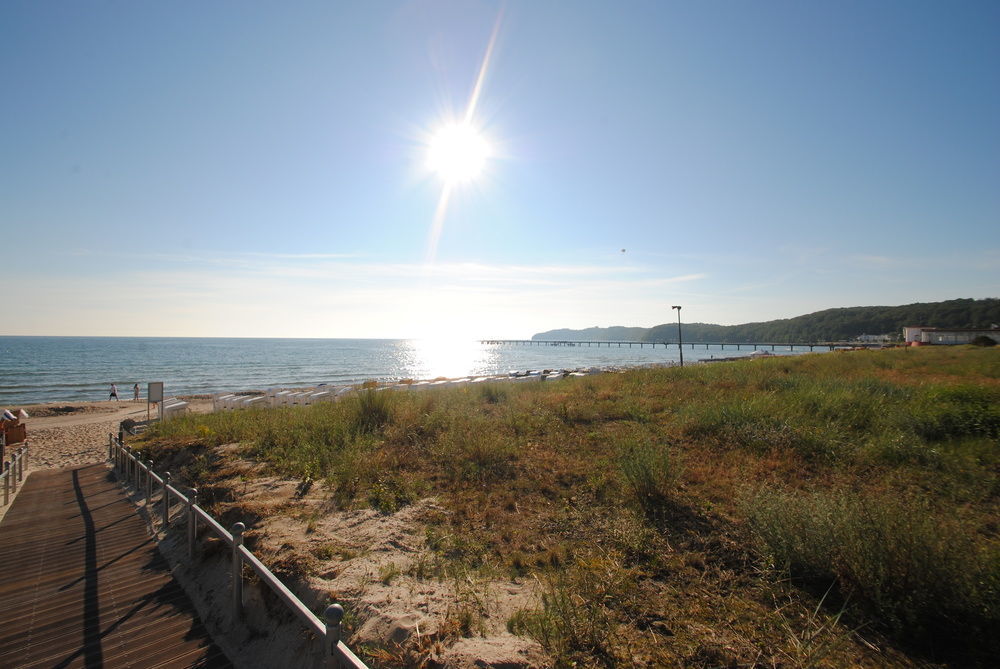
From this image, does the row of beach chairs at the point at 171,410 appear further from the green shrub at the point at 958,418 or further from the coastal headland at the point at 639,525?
the green shrub at the point at 958,418

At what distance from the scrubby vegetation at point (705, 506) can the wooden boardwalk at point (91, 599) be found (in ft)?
6.46

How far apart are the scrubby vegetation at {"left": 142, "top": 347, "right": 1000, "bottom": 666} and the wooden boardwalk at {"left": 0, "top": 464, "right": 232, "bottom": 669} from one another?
6.46 ft

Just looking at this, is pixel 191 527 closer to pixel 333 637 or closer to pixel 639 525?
pixel 333 637

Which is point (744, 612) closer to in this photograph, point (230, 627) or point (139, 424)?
point (230, 627)

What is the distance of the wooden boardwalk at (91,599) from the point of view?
3896 millimetres

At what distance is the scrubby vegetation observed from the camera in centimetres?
341

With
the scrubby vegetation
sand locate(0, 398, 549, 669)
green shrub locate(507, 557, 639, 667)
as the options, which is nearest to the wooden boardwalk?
sand locate(0, 398, 549, 669)

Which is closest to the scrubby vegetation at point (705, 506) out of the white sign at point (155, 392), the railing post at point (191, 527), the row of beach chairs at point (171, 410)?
the railing post at point (191, 527)

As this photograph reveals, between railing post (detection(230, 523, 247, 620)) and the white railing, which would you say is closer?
railing post (detection(230, 523, 247, 620))

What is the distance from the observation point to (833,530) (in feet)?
13.6

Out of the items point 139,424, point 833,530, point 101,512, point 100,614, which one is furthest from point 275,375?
point 833,530

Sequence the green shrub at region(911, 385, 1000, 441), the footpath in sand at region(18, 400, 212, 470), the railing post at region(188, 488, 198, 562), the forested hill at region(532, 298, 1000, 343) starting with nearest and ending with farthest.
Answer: the railing post at region(188, 488, 198, 562), the green shrub at region(911, 385, 1000, 441), the footpath in sand at region(18, 400, 212, 470), the forested hill at region(532, 298, 1000, 343)

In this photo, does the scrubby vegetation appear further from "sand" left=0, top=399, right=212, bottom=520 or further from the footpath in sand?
the footpath in sand

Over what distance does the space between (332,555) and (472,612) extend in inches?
79.2
